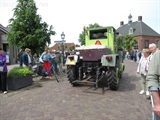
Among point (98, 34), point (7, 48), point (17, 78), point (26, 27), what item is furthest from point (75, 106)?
point (7, 48)

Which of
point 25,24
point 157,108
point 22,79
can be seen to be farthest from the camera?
point 25,24

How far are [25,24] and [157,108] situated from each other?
8597mm

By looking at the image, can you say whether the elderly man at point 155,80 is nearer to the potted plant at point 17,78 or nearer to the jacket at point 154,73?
the jacket at point 154,73

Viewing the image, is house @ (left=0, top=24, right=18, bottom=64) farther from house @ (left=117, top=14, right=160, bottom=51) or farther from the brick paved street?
house @ (left=117, top=14, right=160, bottom=51)

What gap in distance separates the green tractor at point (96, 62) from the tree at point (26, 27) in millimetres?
3276

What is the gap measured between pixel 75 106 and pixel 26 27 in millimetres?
6317

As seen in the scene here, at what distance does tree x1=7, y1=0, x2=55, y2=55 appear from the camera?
8875mm

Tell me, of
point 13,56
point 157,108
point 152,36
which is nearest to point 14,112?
point 157,108

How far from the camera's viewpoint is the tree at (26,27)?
8875mm

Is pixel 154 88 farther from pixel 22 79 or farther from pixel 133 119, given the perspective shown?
pixel 22 79

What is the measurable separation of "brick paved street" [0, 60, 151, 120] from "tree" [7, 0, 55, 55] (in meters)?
3.96

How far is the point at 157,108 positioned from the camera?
1.82 m

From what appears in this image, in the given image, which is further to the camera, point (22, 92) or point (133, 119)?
point (22, 92)

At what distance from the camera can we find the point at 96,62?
6223mm
